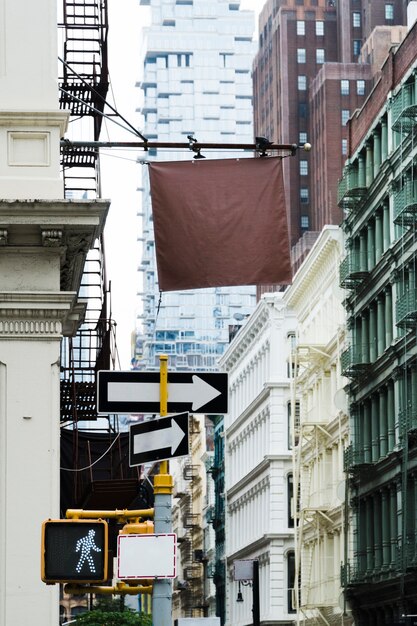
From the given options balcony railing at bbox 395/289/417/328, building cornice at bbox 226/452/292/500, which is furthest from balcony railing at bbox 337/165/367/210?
building cornice at bbox 226/452/292/500

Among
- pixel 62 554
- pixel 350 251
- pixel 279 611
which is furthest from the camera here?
pixel 279 611

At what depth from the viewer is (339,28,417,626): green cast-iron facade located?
57406 millimetres

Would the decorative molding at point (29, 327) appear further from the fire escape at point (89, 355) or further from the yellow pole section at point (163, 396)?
the yellow pole section at point (163, 396)

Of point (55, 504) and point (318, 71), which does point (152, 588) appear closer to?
point (55, 504)

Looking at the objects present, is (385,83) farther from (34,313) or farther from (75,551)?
(75,551)

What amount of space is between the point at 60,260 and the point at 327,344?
52.2 m

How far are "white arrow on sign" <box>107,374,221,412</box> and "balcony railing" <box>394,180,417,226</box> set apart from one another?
143 ft

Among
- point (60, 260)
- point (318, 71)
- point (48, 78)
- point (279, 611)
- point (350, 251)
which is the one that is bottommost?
point (279, 611)

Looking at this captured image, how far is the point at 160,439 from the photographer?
1352 centimetres

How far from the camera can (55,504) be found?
2341cm

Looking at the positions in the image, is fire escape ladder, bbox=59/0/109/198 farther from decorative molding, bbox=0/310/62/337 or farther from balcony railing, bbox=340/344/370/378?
balcony railing, bbox=340/344/370/378

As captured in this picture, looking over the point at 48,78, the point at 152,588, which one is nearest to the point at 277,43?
the point at 48,78

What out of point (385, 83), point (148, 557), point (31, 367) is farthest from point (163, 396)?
point (385, 83)

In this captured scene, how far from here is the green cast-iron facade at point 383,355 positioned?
57406mm
